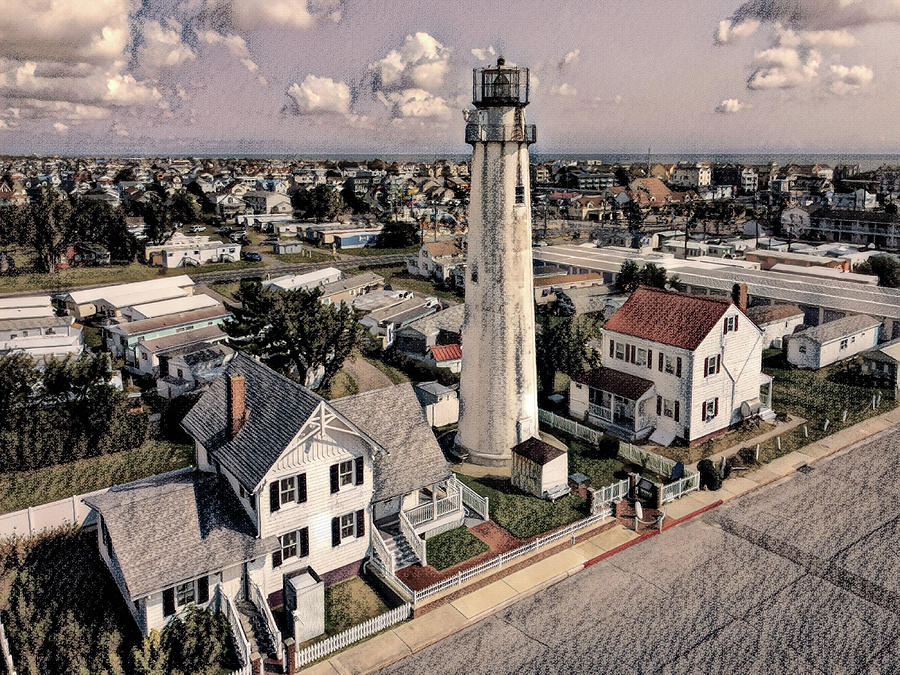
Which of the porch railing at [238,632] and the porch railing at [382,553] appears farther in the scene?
the porch railing at [382,553]

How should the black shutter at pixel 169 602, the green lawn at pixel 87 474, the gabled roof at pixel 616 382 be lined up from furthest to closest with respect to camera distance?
the gabled roof at pixel 616 382 → the green lawn at pixel 87 474 → the black shutter at pixel 169 602

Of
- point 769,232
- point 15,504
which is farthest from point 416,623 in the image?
point 769,232

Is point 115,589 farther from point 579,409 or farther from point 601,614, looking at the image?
point 579,409

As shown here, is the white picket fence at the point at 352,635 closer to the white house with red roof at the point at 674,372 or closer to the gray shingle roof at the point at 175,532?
the gray shingle roof at the point at 175,532

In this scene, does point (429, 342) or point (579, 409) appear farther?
point (429, 342)

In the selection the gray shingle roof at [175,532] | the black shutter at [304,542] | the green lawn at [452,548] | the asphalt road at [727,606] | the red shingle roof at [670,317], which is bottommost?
the asphalt road at [727,606]

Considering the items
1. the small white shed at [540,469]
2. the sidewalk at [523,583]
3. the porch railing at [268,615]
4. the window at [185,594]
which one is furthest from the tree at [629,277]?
the window at [185,594]

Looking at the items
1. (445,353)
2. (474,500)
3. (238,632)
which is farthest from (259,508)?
(445,353)

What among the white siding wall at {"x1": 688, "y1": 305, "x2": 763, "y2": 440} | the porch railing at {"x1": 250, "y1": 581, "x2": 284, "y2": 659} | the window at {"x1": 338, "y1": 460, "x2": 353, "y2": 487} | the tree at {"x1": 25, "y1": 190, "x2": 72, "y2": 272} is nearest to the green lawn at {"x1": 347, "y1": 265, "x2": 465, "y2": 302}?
the tree at {"x1": 25, "y1": 190, "x2": 72, "y2": 272}
